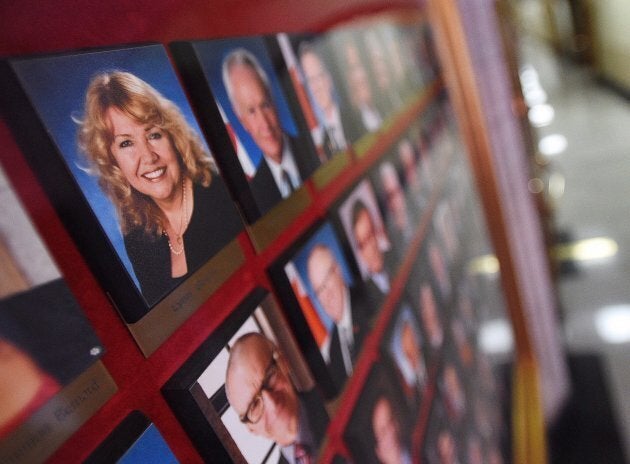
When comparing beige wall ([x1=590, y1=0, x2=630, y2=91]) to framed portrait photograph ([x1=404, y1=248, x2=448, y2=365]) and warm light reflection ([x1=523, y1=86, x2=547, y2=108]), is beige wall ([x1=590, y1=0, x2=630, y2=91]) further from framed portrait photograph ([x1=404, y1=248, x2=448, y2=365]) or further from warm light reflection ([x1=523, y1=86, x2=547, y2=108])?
framed portrait photograph ([x1=404, y1=248, x2=448, y2=365])

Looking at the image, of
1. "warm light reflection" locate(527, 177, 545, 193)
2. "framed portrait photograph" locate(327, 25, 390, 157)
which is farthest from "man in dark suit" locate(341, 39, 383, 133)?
"warm light reflection" locate(527, 177, 545, 193)

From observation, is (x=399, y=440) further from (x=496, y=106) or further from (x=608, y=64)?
(x=608, y=64)

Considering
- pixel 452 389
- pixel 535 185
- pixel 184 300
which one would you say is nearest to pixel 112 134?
pixel 184 300

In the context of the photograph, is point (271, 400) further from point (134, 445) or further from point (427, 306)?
point (427, 306)

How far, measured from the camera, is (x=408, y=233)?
160cm

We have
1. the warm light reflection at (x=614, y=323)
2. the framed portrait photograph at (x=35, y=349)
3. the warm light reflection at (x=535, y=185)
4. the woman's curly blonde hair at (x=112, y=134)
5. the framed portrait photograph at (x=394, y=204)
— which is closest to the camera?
the framed portrait photograph at (x=35, y=349)

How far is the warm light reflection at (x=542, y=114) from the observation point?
8.01m

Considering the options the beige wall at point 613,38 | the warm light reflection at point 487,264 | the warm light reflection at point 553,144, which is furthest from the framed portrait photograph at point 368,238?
the beige wall at point 613,38

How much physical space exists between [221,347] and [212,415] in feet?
0.28

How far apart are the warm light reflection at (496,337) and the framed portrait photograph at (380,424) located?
47.3 inches

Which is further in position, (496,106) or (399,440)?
(496,106)

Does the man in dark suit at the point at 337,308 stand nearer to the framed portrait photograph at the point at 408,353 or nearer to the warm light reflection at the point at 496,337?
the framed portrait photograph at the point at 408,353

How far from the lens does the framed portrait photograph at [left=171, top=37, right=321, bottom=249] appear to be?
70 cm

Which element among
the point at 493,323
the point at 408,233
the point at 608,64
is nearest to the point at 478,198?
the point at 493,323
